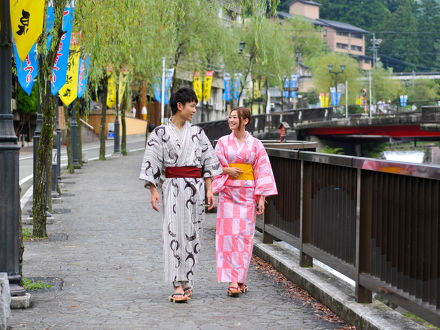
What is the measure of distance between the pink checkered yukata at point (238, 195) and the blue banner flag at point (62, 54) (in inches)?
207

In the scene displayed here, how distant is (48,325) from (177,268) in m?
1.49

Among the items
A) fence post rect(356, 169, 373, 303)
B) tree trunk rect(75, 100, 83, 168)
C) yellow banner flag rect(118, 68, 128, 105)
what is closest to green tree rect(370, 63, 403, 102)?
yellow banner flag rect(118, 68, 128, 105)

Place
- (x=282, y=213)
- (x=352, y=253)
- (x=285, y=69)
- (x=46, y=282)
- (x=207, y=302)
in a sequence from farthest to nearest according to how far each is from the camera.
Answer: (x=285, y=69), (x=282, y=213), (x=46, y=282), (x=207, y=302), (x=352, y=253)

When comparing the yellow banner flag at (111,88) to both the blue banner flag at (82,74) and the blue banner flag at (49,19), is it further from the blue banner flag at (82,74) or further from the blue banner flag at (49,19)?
the blue banner flag at (49,19)

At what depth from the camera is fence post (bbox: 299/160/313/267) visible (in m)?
9.28

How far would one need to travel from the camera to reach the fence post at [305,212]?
9.28 m

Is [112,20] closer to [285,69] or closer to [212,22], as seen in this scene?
[212,22]

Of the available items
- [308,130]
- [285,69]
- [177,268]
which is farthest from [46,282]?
[285,69]

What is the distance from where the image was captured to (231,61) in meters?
61.9

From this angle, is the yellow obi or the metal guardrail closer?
the yellow obi

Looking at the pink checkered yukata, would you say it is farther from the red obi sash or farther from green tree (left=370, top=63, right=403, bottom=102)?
green tree (left=370, top=63, right=403, bottom=102)

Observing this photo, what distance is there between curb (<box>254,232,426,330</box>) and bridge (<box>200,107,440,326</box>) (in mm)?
150

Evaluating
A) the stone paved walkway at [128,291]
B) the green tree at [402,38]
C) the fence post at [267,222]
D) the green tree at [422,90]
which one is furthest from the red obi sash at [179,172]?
the green tree at [402,38]

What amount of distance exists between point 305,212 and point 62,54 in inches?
258
